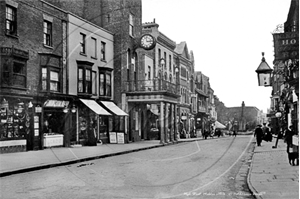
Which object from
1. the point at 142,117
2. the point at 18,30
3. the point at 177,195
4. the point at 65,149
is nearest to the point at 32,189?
the point at 177,195

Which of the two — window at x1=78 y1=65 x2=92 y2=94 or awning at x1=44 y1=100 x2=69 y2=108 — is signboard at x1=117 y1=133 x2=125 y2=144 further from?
window at x1=78 y1=65 x2=92 y2=94

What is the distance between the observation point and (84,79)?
15266mm

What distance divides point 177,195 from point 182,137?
5331 millimetres

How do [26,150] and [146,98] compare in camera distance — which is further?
[146,98]

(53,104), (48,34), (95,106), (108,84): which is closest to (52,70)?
(48,34)

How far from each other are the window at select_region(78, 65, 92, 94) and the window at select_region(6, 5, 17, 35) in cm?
251

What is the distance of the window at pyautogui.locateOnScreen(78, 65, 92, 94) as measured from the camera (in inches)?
509

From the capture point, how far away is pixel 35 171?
36.9ft

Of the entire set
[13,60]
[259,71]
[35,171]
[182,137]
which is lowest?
[35,171]

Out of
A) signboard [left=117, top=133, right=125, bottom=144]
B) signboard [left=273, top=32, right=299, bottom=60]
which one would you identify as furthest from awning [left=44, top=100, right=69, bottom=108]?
signboard [left=273, top=32, right=299, bottom=60]

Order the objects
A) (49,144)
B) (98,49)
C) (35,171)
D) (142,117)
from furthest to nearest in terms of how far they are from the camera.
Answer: (142,117), (49,144), (98,49), (35,171)

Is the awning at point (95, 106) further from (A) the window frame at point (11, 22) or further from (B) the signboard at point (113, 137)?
(B) the signboard at point (113, 137)

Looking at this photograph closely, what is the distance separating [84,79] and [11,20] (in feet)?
11.4

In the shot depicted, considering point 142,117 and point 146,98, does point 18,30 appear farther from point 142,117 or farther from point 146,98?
point 142,117
